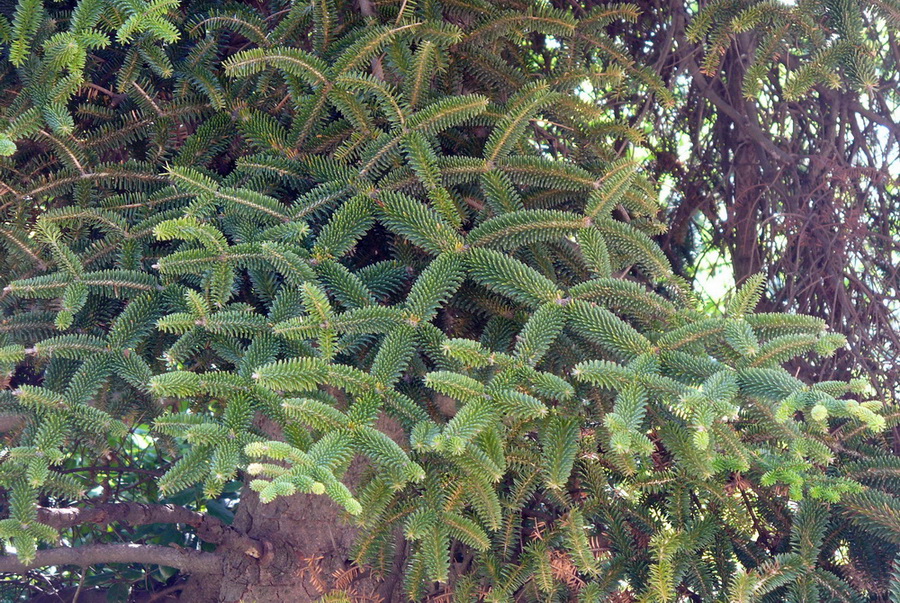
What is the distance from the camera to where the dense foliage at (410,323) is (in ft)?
4.90

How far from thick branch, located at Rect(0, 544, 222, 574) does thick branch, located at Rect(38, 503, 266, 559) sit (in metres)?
0.06

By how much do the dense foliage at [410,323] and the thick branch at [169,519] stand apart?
0.06 m

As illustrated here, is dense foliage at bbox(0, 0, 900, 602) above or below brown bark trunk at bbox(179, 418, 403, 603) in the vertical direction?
above

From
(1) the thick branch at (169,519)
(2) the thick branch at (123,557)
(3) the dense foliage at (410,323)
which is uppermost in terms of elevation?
(3) the dense foliage at (410,323)

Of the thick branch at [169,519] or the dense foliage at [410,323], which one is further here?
the thick branch at [169,519]

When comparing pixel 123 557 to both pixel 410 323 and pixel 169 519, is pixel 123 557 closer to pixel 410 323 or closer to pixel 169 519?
pixel 169 519

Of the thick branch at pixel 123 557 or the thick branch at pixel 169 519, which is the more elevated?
the thick branch at pixel 169 519

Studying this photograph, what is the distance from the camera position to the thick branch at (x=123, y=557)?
1904mm

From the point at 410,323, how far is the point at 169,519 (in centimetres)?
95

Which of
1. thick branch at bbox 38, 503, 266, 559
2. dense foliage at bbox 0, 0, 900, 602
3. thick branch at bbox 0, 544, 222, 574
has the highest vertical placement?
dense foliage at bbox 0, 0, 900, 602

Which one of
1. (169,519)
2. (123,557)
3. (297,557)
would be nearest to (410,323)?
(297,557)

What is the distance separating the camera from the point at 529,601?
6.10ft

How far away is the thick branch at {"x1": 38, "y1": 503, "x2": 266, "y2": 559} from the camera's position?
1920mm

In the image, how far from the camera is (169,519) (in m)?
2.00
